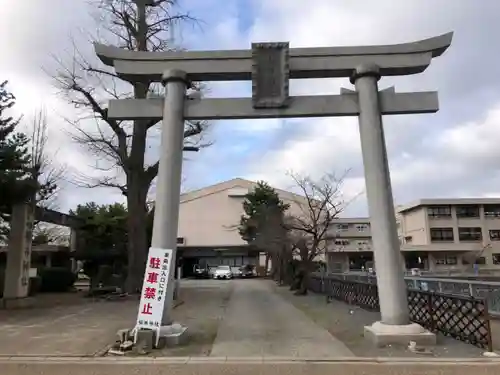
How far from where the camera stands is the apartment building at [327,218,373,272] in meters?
57.4

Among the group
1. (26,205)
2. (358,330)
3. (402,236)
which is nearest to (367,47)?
(358,330)

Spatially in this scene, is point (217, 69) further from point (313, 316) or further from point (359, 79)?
point (313, 316)

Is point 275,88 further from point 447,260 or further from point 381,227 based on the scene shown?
point 447,260

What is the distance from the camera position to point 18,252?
18312 mm

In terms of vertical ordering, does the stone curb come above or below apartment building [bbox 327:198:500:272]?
below

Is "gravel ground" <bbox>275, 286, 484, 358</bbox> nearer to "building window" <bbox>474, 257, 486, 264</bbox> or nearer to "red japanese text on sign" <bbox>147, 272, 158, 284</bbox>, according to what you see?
"red japanese text on sign" <bbox>147, 272, 158, 284</bbox>

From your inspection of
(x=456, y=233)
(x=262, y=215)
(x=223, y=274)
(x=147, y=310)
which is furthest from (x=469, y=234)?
(x=147, y=310)

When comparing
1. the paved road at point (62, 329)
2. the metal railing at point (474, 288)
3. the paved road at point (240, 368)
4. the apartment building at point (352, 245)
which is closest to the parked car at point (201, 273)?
the apartment building at point (352, 245)

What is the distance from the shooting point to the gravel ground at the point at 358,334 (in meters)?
8.41

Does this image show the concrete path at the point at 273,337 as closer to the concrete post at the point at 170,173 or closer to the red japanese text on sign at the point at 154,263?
the concrete post at the point at 170,173

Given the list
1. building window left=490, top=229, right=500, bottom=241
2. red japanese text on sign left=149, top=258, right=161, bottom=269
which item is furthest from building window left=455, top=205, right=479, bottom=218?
red japanese text on sign left=149, top=258, right=161, bottom=269

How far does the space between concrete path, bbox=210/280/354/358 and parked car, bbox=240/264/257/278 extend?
39369 mm

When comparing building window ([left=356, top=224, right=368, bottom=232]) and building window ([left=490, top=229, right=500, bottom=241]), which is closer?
building window ([left=490, top=229, right=500, bottom=241])

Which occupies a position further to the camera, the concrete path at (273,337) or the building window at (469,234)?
the building window at (469,234)
